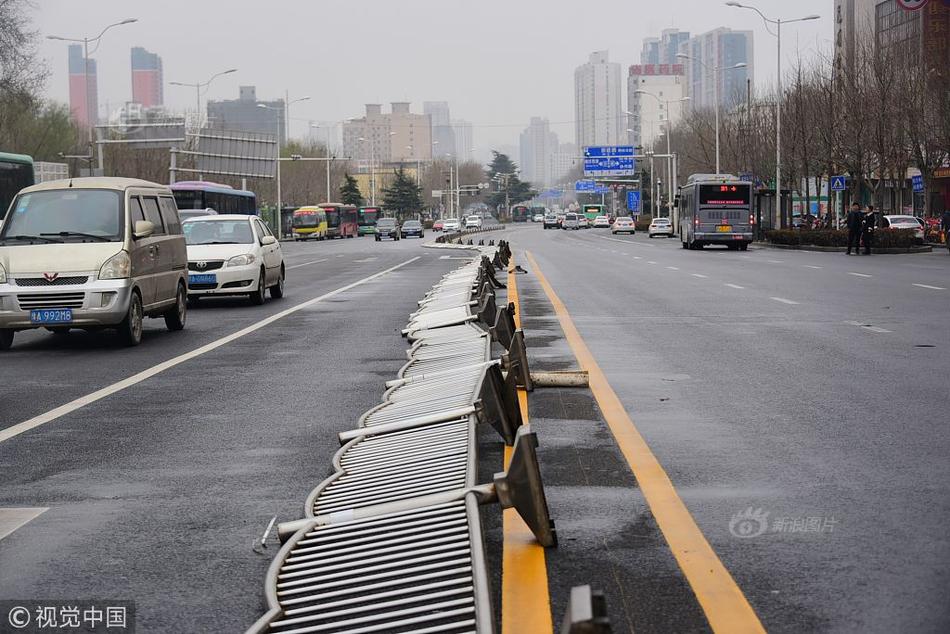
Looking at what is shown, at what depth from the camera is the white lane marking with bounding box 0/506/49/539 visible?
6.11 metres

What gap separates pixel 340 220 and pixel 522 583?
101 metres

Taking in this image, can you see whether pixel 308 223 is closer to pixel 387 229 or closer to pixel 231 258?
pixel 387 229

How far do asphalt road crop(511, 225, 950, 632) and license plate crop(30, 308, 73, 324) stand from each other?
5.24 m

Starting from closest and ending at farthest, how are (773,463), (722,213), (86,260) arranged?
(773,463) < (86,260) < (722,213)

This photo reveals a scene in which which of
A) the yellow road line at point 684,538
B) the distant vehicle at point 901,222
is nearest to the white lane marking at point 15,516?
the yellow road line at point 684,538

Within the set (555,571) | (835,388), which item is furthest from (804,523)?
(835,388)

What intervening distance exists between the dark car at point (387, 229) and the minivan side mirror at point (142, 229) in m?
72.7

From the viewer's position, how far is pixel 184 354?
14062 mm

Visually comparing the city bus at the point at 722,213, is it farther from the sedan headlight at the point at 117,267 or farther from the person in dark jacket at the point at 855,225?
the sedan headlight at the point at 117,267

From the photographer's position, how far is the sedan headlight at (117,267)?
49.0ft

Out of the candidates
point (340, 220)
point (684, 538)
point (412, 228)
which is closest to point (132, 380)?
point (684, 538)

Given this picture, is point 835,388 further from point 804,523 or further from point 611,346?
point 804,523

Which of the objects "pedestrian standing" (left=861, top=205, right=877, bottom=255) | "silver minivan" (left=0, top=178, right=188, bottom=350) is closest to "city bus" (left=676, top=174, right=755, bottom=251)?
"pedestrian standing" (left=861, top=205, right=877, bottom=255)

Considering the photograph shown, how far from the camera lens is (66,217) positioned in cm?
1580
